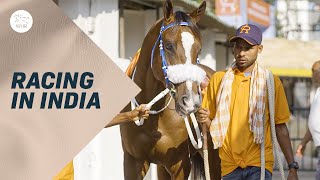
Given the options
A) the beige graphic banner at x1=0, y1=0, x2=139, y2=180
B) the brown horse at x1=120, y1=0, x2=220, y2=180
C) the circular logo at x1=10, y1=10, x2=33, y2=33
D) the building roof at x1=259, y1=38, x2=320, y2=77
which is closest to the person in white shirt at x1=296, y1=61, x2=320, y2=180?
the brown horse at x1=120, y1=0, x2=220, y2=180

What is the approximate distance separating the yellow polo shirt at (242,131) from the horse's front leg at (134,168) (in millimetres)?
1252

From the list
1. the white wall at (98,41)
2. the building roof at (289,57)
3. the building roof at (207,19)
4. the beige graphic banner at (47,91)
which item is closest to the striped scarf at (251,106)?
the beige graphic banner at (47,91)

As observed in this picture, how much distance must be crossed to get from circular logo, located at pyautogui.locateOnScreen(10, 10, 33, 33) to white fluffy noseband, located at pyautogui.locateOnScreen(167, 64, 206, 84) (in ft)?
5.22

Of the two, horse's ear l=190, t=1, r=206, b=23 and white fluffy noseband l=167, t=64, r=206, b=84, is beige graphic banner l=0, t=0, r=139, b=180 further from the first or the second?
horse's ear l=190, t=1, r=206, b=23

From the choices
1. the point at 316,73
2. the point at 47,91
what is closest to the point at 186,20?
the point at 47,91

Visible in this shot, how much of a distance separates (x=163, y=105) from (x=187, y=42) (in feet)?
2.50

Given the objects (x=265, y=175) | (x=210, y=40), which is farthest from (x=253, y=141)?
(x=210, y=40)

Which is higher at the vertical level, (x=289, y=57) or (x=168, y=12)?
(x=289, y=57)

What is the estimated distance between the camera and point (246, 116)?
5.46 metres

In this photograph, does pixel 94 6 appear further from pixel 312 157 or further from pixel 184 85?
pixel 312 157

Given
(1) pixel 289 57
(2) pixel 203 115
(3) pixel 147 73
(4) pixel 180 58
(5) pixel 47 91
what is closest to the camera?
(5) pixel 47 91

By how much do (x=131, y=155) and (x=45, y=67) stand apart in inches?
96.8

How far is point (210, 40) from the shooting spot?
16047mm

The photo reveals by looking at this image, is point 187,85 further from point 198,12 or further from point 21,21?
point 21,21
